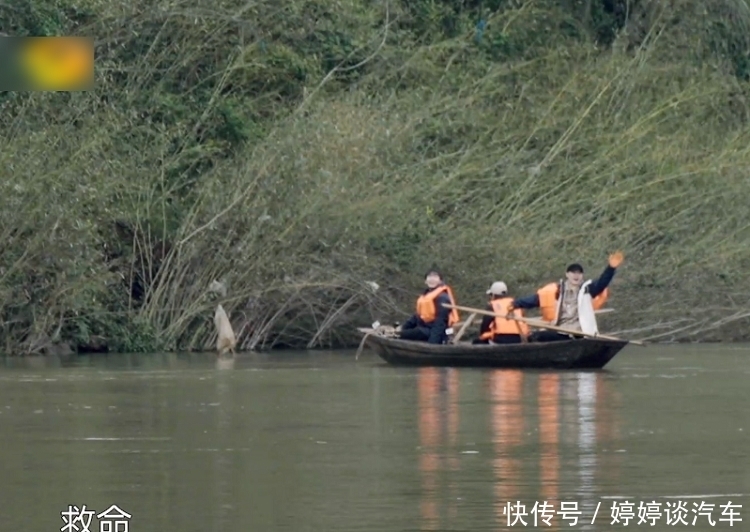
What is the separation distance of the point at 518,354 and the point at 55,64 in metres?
6.17

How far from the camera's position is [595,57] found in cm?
3381

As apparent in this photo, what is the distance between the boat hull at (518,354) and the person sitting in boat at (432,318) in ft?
1.48

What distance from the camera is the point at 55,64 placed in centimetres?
2180

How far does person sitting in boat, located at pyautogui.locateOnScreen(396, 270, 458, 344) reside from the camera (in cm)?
2359

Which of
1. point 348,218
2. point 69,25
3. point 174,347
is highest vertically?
point 69,25

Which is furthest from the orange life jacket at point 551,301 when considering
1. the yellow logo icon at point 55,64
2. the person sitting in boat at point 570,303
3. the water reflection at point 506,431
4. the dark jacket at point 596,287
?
the yellow logo icon at point 55,64

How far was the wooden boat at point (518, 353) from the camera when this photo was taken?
72.9 ft

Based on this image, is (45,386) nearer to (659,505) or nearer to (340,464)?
(340,464)

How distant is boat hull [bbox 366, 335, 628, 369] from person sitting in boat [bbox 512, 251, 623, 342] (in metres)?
0.31

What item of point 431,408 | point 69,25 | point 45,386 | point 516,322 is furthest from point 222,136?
point 431,408

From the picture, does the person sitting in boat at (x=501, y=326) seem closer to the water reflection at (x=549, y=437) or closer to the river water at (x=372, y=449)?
the river water at (x=372, y=449)

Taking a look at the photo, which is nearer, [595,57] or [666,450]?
[666,450]

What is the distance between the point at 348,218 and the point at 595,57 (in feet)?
28.4

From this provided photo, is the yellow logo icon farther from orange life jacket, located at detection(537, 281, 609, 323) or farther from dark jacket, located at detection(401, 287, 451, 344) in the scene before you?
orange life jacket, located at detection(537, 281, 609, 323)
